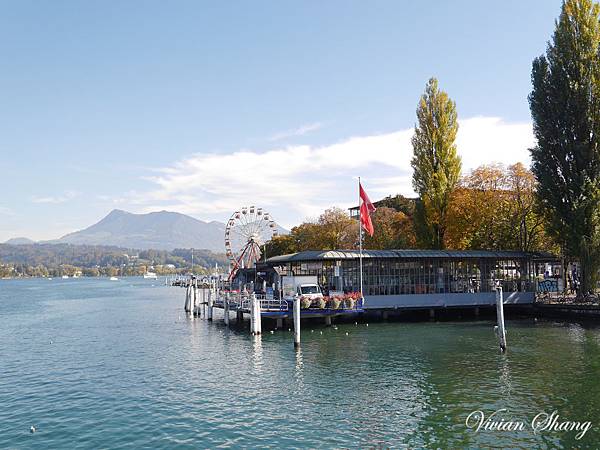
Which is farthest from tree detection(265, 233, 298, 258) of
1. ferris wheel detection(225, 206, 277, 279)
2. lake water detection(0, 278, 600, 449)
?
lake water detection(0, 278, 600, 449)

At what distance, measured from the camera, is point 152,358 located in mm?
35000

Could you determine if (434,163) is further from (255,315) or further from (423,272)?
(255,315)

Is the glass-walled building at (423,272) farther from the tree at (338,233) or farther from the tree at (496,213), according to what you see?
the tree at (338,233)

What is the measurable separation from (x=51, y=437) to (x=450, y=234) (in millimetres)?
50876

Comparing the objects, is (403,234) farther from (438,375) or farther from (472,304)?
(438,375)

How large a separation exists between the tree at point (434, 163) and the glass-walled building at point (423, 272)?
998 cm

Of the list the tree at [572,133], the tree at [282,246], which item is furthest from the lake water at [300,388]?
the tree at [282,246]

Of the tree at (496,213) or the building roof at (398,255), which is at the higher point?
the tree at (496,213)

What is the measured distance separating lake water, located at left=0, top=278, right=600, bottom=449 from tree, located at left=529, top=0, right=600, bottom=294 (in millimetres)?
10870

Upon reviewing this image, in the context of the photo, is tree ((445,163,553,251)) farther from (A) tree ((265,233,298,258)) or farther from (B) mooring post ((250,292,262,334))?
(A) tree ((265,233,298,258))

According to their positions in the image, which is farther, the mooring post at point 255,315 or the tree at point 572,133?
the tree at point 572,133

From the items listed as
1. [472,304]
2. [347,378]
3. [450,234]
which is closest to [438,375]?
[347,378]

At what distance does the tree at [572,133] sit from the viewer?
48812 millimetres

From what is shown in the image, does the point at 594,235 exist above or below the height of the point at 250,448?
above
